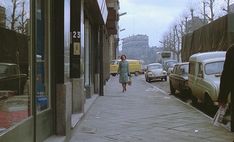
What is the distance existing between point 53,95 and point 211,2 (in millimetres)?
66584

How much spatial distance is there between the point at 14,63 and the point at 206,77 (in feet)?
36.6

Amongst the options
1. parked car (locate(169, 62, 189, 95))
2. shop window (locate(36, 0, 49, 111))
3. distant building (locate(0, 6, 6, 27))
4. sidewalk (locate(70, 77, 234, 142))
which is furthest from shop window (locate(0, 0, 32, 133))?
parked car (locate(169, 62, 189, 95))

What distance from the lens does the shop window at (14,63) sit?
5641mm

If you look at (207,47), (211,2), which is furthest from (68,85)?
(211,2)

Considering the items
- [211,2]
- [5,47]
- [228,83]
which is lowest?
[228,83]

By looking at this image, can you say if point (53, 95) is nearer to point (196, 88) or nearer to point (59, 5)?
point (59, 5)

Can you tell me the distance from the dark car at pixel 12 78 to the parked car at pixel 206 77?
30.1ft

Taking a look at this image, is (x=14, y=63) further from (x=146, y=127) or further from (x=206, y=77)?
(x=206, y=77)

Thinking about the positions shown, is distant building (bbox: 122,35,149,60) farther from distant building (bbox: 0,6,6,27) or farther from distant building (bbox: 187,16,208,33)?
distant building (bbox: 0,6,6,27)

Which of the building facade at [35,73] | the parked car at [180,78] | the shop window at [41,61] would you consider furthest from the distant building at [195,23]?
the shop window at [41,61]

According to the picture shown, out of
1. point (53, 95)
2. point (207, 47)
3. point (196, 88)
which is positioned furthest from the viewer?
point (207, 47)

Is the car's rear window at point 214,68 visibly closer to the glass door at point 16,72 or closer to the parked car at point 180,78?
the parked car at point 180,78

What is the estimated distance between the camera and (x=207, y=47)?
27.3 meters

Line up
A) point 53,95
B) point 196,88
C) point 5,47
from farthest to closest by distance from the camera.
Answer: point 196,88
point 53,95
point 5,47
